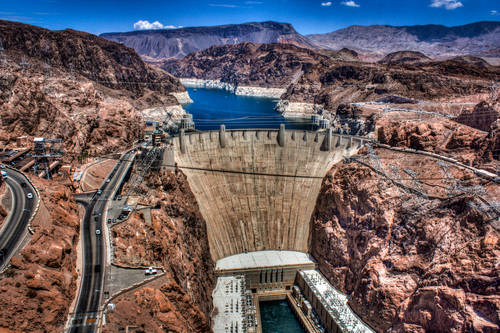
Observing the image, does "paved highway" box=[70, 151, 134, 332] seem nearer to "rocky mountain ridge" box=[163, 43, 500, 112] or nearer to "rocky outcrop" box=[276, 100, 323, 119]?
"rocky mountain ridge" box=[163, 43, 500, 112]

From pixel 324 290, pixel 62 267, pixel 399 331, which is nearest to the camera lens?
pixel 62 267

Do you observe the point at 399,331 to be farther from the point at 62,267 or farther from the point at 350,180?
the point at 62,267

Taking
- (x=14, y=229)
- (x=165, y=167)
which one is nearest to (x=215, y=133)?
(x=165, y=167)

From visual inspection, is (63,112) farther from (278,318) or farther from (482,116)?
(482,116)

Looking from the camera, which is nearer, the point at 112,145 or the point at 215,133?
the point at 112,145

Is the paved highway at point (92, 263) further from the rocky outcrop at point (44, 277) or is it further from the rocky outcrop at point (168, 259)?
the rocky outcrop at point (168, 259)

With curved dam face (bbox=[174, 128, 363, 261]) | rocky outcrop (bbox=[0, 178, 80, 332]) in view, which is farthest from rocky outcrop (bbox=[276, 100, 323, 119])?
rocky outcrop (bbox=[0, 178, 80, 332])
